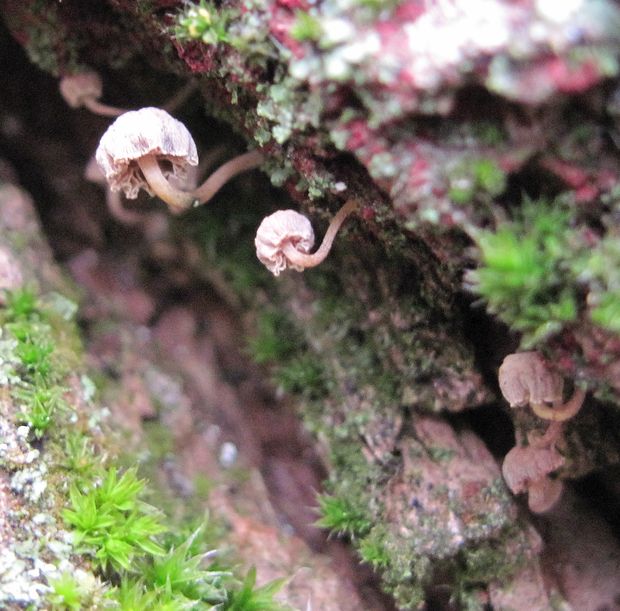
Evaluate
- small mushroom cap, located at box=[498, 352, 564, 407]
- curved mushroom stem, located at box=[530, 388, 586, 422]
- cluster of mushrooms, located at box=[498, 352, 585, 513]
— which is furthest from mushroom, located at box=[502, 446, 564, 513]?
small mushroom cap, located at box=[498, 352, 564, 407]

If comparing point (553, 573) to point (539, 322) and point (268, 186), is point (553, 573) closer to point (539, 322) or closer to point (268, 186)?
point (539, 322)

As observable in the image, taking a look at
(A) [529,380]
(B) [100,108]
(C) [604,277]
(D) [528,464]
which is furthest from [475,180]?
(B) [100,108]

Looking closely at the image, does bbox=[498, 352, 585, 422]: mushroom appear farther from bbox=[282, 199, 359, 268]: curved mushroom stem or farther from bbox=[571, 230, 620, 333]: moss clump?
bbox=[282, 199, 359, 268]: curved mushroom stem

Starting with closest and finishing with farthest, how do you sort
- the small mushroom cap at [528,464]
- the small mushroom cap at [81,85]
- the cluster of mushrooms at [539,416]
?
the cluster of mushrooms at [539,416], the small mushroom cap at [528,464], the small mushroom cap at [81,85]

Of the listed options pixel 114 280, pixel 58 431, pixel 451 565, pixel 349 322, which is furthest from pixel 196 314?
pixel 451 565

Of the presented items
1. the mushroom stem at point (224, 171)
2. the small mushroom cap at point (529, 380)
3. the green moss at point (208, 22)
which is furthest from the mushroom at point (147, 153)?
the small mushroom cap at point (529, 380)

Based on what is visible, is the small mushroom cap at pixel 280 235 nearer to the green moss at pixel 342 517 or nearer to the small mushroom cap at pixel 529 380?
the small mushroom cap at pixel 529 380
